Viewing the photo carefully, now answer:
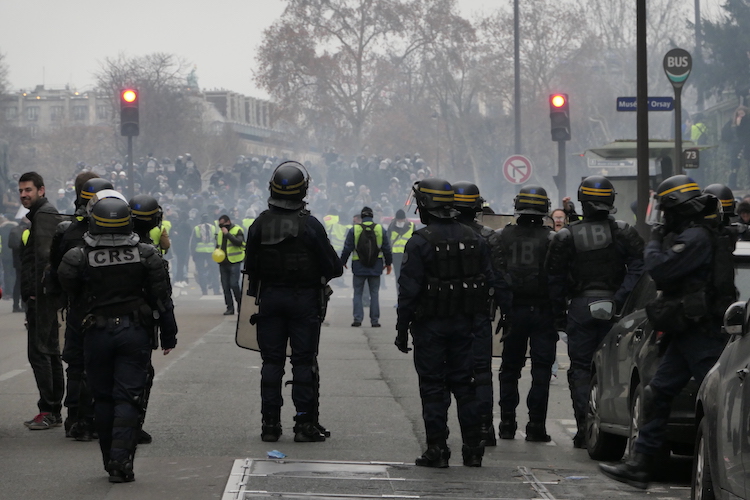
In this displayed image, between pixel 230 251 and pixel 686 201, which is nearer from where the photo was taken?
pixel 686 201

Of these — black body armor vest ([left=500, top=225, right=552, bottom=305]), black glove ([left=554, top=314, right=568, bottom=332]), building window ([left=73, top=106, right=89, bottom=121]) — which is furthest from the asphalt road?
building window ([left=73, top=106, right=89, bottom=121])

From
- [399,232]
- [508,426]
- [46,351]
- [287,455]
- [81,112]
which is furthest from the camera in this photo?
[81,112]

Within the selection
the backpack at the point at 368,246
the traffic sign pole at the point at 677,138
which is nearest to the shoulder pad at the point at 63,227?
the traffic sign pole at the point at 677,138

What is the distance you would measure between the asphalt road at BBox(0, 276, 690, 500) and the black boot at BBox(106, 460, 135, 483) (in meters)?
0.07

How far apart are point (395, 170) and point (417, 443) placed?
109 ft

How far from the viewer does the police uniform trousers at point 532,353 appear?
9.33 meters

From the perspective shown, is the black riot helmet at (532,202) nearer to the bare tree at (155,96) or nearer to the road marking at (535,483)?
the road marking at (535,483)

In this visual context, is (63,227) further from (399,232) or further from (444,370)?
(399,232)

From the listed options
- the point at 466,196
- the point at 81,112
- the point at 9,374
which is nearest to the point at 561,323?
the point at 466,196

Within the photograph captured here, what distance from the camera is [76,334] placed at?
8734 mm

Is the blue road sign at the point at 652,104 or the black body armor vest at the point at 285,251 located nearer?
the black body armor vest at the point at 285,251

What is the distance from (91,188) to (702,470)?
4451 mm

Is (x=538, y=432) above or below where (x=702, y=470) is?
below

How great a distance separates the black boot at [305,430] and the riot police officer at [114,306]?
1722mm
